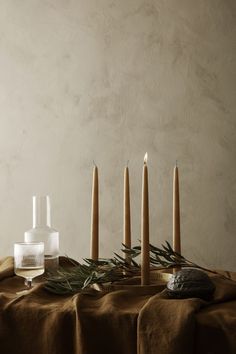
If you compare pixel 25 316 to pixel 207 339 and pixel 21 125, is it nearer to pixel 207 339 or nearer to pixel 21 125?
pixel 207 339

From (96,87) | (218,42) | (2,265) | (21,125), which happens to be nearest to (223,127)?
(218,42)

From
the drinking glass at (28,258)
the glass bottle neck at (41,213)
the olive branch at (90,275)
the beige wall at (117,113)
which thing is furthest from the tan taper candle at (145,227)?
the beige wall at (117,113)

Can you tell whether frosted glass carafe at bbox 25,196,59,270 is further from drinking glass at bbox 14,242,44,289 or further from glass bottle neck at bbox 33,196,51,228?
drinking glass at bbox 14,242,44,289

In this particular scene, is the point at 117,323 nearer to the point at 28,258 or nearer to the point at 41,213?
the point at 28,258

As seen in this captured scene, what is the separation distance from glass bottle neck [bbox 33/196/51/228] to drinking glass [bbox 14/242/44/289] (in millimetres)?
215

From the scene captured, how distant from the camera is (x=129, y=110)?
9.32 feet

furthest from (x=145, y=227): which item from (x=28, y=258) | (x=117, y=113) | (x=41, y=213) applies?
(x=117, y=113)

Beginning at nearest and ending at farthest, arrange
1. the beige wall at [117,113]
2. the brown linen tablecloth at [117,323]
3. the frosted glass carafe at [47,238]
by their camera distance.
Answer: the brown linen tablecloth at [117,323], the frosted glass carafe at [47,238], the beige wall at [117,113]

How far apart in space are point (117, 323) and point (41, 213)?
0.54 metres

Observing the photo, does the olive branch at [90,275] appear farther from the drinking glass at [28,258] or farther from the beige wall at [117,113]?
the beige wall at [117,113]

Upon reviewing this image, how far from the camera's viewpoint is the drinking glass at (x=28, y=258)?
137 cm

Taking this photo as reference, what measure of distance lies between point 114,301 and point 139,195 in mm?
1633

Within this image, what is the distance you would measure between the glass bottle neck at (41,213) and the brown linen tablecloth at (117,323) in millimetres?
313

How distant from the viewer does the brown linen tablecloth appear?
3.56ft
